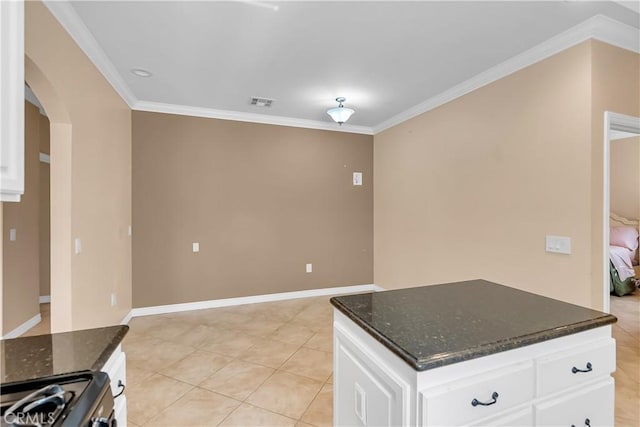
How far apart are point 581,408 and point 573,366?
0.17m

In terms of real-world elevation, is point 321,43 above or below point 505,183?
above

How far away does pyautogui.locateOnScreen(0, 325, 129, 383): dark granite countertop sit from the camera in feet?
2.91

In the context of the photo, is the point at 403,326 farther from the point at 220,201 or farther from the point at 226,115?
the point at 226,115

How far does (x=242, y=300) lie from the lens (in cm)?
422

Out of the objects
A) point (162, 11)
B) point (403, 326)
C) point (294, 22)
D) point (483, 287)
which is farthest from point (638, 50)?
point (162, 11)

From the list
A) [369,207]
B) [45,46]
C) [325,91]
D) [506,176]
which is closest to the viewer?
[45,46]

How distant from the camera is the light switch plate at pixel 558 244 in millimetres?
2352

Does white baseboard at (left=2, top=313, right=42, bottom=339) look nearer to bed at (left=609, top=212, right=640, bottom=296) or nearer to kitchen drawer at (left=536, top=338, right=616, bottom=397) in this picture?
kitchen drawer at (left=536, top=338, right=616, bottom=397)

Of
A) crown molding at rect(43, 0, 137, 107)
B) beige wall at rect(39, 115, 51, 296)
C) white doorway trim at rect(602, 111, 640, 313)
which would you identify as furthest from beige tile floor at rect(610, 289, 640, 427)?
beige wall at rect(39, 115, 51, 296)

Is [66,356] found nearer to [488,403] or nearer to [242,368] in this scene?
[488,403]

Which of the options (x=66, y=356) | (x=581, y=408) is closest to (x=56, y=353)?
(x=66, y=356)

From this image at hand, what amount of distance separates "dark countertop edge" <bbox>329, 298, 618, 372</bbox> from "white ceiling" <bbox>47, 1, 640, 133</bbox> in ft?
4.29

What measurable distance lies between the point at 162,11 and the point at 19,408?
91.3 inches

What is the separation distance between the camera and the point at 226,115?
411 cm
